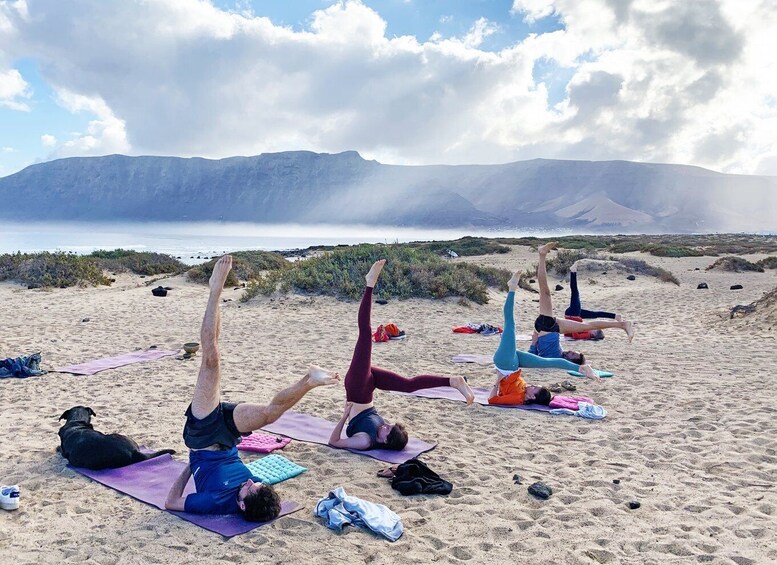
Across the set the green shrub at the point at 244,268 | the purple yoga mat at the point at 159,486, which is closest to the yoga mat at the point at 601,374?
the purple yoga mat at the point at 159,486

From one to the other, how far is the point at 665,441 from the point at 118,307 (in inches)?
517

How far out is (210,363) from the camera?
394 cm

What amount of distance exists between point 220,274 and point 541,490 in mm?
2932

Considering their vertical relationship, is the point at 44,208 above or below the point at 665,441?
above

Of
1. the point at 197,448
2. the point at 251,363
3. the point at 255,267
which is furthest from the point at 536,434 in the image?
the point at 255,267

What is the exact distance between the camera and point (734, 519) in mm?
4074

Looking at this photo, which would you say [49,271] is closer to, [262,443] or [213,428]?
[262,443]

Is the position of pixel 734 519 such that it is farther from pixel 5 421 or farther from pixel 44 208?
pixel 44 208

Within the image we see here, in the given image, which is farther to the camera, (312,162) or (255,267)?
(312,162)

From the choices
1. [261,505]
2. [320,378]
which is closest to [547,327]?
[320,378]

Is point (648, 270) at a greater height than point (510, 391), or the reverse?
point (648, 270)

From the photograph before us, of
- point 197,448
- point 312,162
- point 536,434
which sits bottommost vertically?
point 536,434

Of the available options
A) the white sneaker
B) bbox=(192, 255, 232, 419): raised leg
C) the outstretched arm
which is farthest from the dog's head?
bbox=(192, 255, 232, 419): raised leg

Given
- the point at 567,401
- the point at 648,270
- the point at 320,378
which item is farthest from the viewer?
the point at 648,270
